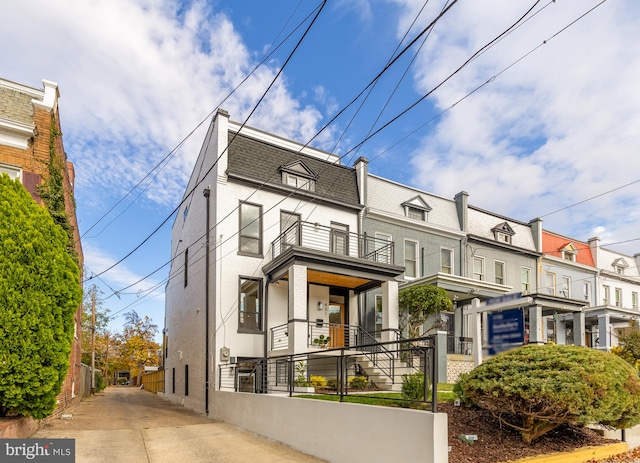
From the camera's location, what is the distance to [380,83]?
8305 millimetres

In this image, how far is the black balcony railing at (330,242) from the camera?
639 inches

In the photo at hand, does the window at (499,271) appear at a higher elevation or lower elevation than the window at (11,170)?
lower

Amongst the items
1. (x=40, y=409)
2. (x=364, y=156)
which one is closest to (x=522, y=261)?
(x=364, y=156)

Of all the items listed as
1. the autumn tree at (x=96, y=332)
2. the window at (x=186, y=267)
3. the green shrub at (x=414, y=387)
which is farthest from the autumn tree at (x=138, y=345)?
the green shrub at (x=414, y=387)

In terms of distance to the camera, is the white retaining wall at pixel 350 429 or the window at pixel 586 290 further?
Result: the window at pixel 586 290

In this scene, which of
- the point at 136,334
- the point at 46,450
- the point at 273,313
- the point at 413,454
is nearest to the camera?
the point at 413,454

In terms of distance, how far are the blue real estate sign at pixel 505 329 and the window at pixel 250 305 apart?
9.60 metres

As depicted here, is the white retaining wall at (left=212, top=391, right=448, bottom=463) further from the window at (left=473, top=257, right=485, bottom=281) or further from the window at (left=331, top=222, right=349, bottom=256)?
the window at (left=473, top=257, right=485, bottom=281)

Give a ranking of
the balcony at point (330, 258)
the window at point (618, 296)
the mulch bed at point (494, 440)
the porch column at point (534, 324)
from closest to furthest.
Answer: the mulch bed at point (494, 440) < the balcony at point (330, 258) < the porch column at point (534, 324) < the window at point (618, 296)

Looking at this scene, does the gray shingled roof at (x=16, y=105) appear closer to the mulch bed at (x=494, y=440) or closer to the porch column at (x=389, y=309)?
the porch column at (x=389, y=309)

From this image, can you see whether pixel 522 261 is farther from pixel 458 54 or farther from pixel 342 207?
pixel 458 54

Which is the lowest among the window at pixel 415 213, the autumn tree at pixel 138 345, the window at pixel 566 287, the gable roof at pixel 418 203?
the autumn tree at pixel 138 345

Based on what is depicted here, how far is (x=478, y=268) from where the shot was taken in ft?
71.3

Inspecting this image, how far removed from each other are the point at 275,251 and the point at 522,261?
1406 cm
